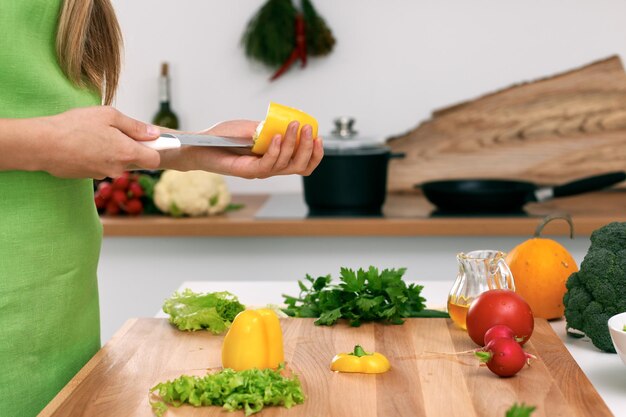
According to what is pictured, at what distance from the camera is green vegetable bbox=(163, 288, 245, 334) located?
1532mm

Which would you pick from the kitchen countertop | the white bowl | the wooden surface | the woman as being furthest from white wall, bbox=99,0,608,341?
the white bowl

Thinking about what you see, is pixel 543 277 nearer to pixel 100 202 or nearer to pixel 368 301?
pixel 368 301

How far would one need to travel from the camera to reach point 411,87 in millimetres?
3150

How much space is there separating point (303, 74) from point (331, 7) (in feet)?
0.80

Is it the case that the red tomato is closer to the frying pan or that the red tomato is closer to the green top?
the green top

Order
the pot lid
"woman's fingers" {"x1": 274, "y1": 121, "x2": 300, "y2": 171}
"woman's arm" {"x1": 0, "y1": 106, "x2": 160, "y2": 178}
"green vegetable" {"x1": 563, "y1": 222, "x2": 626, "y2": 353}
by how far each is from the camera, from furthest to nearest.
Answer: the pot lid → "green vegetable" {"x1": 563, "y1": 222, "x2": 626, "y2": 353} → "woman's fingers" {"x1": 274, "y1": 121, "x2": 300, "y2": 171} → "woman's arm" {"x1": 0, "y1": 106, "x2": 160, "y2": 178}

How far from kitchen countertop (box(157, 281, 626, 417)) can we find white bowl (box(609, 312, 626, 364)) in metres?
0.07

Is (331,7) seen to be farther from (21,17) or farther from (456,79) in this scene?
(21,17)

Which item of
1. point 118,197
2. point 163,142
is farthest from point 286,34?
point 163,142

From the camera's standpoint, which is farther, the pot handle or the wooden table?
the pot handle

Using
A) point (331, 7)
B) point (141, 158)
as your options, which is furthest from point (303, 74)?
point (141, 158)

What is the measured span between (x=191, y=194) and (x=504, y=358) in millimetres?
1608

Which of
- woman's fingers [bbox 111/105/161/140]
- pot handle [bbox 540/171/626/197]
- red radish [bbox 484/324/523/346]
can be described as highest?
woman's fingers [bbox 111/105/161/140]

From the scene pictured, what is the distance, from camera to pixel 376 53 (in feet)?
10.3
